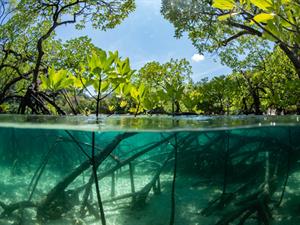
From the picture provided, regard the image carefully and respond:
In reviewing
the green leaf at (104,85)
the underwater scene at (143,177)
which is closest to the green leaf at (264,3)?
the green leaf at (104,85)

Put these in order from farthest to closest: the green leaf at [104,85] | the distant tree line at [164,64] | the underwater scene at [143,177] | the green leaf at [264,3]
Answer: the distant tree line at [164,64], the underwater scene at [143,177], the green leaf at [104,85], the green leaf at [264,3]

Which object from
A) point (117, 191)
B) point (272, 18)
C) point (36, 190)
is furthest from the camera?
point (36, 190)

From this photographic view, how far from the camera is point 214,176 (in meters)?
3.53


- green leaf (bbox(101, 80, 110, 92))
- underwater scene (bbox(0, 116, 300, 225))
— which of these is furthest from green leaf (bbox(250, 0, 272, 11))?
underwater scene (bbox(0, 116, 300, 225))

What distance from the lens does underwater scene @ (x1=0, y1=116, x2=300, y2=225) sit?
10.5ft

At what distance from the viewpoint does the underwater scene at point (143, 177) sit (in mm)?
3215

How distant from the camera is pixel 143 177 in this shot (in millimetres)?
3383

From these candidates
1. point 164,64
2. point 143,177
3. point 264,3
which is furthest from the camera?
point 164,64

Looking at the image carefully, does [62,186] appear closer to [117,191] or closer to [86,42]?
[117,191]

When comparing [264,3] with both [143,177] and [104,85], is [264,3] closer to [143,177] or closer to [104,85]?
[104,85]

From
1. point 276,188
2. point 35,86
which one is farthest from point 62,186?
point 35,86

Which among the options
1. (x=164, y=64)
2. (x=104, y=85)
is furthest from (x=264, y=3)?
(x=164, y=64)

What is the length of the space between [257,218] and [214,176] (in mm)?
588

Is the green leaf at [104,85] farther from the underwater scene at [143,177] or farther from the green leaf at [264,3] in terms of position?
the green leaf at [264,3]
